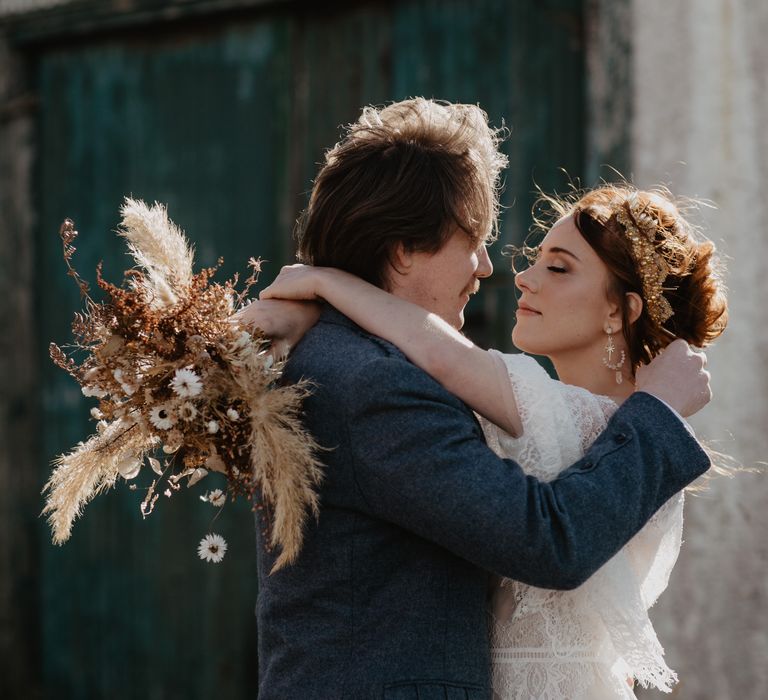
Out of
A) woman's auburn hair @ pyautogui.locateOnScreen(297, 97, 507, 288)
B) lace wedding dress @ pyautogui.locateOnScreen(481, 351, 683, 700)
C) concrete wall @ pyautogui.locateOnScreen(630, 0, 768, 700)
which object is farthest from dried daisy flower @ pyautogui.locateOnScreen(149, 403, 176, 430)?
concrete wall @ pyautogui.locateOnScreen(630, 0, 768, 700)

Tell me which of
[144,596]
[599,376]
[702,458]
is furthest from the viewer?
[144,596]

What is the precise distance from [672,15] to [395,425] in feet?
9.63

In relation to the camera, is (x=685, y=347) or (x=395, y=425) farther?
(x=685, y=347)

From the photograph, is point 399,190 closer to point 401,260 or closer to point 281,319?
point 401,260

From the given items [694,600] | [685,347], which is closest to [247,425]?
[685,347]

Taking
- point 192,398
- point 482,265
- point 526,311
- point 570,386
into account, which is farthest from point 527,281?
point 192,398

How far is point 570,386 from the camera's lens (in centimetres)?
219

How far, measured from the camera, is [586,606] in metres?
2.10

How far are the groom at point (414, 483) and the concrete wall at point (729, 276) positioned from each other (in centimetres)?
201

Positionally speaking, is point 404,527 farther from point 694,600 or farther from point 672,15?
point 672,15

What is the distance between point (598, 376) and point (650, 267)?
0.89 feet

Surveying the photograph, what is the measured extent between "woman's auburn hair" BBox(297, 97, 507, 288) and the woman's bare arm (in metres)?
0.07

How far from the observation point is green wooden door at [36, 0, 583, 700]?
15.3 ft

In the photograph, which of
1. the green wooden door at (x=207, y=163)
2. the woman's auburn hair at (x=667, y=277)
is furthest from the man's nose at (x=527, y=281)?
the green wooden door at (x=207, y=163)
